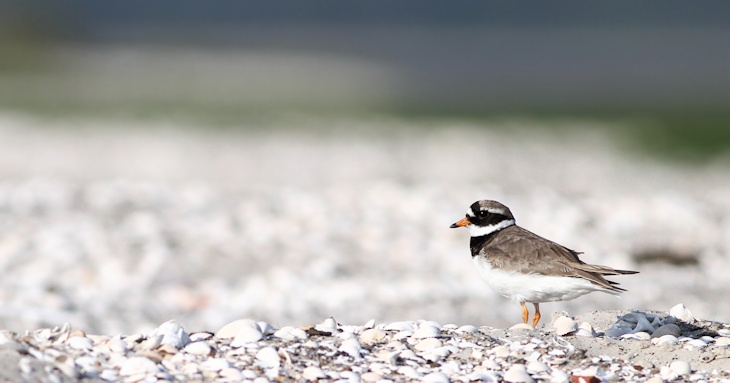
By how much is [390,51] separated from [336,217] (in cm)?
5796

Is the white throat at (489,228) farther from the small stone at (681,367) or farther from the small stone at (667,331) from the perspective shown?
the small stone at (681,367)

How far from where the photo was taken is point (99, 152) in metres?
22.3

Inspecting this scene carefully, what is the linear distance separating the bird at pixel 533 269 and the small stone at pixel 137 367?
2.25m

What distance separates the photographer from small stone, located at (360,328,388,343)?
221 inches

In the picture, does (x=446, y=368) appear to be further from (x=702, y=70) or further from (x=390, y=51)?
(x=390, y=51)

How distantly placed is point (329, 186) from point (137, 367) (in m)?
12.2

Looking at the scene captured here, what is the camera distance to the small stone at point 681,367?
17.4 feet

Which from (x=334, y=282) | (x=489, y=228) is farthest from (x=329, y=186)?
(x=489, y=228)

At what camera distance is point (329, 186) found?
55.6 ft

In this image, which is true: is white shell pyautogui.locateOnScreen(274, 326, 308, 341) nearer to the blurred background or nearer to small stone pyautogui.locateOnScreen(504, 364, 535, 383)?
small stone pyautogui.locateOnScreen(504, 364, 535, 383)

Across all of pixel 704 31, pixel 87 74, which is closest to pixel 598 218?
pixel 87 74

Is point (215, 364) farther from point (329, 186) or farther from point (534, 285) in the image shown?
point (329, 186)

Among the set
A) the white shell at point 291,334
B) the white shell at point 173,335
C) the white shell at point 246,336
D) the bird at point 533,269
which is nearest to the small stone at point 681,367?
the bird at point 533,269

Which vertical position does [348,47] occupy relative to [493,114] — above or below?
above
